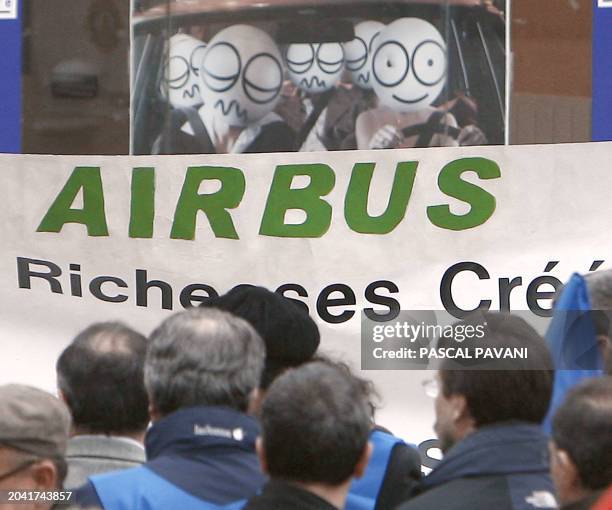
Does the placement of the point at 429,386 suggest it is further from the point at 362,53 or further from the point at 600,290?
the point at 362,53

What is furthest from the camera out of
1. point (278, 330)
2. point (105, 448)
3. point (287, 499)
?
point (278, 330)

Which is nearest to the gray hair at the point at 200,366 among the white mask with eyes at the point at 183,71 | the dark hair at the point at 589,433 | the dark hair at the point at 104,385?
the dark hair at the point at 104,385

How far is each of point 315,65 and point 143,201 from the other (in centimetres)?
65

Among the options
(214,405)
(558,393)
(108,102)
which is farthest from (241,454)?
(108,102)

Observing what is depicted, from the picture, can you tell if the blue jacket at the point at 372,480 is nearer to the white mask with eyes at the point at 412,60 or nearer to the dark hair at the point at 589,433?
the dark hair at the point at 589,433

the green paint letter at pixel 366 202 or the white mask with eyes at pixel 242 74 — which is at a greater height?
the white mask with eyes at pixel 242 74

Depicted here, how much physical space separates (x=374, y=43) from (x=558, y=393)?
110cm

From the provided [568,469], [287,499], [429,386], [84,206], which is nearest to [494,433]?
[568,469]

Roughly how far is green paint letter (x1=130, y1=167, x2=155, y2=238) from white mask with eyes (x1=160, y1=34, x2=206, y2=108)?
8.9 inches

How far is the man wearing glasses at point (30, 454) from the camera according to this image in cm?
242

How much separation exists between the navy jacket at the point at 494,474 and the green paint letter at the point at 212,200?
57.3 inches

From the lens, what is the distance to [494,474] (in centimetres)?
258

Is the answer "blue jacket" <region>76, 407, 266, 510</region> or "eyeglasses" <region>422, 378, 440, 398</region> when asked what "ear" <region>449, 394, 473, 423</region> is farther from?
"eyeglasses" <region>422, 378, 440, 398</region>

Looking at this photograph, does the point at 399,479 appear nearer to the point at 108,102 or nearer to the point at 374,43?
the point at 374,43
